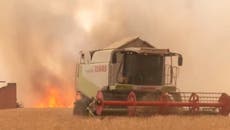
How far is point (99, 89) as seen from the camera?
855 inches

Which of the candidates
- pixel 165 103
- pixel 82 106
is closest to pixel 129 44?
pixel 82 106

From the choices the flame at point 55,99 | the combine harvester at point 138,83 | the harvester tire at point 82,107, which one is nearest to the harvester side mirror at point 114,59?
the combine harvester at point 138,83

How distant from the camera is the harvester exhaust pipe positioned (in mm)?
19281

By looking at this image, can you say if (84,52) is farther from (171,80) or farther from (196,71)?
(196,71)

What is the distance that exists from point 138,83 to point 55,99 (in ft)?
58.6

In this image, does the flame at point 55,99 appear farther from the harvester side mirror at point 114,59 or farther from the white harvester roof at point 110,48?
the harvester side mirror at point 114,59

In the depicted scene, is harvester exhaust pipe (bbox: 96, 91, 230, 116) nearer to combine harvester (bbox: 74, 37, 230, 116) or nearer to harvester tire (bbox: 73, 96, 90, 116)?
combine harvester (bbox: 74, 37, 230, 116)

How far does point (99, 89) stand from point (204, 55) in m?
16.9

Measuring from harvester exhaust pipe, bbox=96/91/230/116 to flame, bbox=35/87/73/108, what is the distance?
17.7 m

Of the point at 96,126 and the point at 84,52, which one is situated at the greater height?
the point at 84,52

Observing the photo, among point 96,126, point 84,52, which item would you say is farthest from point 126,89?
point 96,126

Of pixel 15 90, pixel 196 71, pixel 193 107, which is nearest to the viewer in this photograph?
pixel 193 107

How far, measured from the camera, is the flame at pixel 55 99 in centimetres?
3784

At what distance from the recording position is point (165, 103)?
19.8 metres
